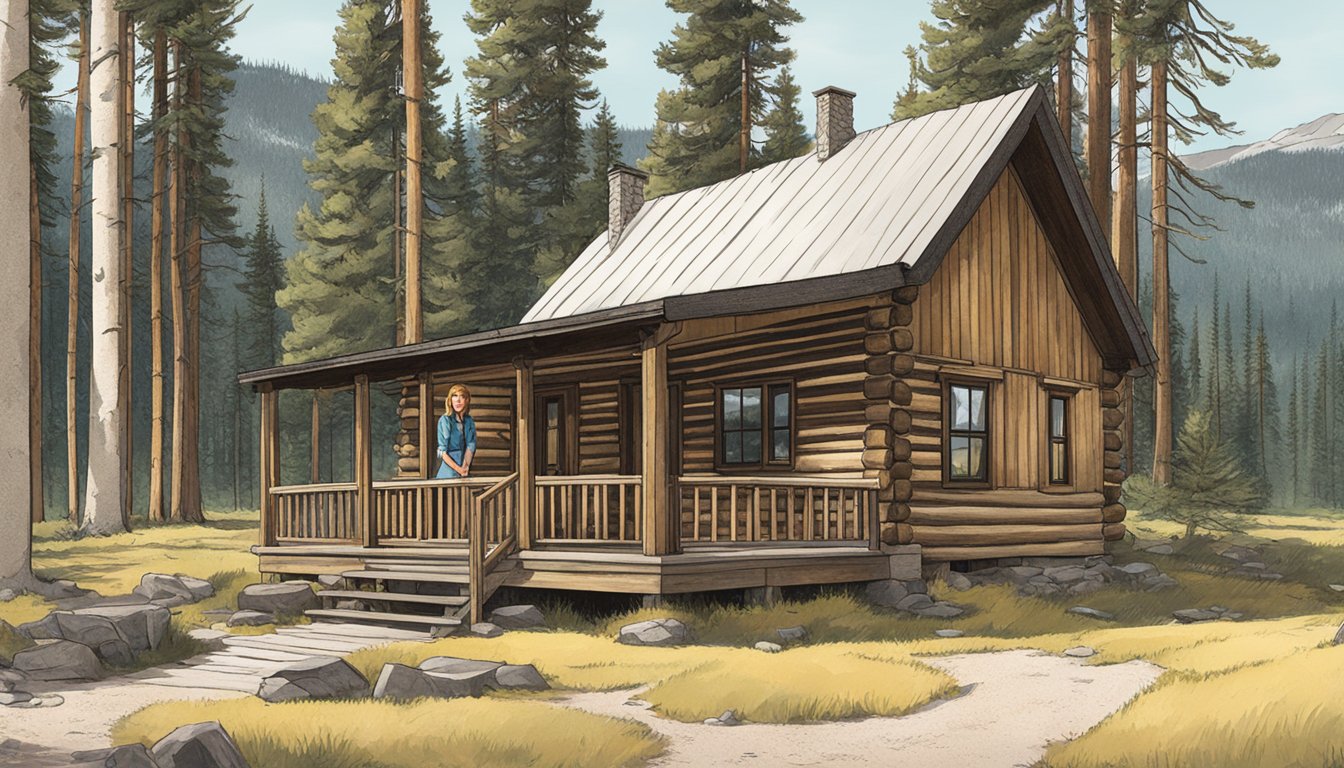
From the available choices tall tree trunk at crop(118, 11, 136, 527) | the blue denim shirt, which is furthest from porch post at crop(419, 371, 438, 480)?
tall tree trunk at crop(118, 11, 136, 527)

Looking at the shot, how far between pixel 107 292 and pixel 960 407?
19.8 m

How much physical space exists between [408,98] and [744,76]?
1745 centimetres

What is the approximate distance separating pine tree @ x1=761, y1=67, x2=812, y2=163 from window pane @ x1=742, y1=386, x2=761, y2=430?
23029 millimetres

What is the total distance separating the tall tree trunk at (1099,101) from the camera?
27.0 metres

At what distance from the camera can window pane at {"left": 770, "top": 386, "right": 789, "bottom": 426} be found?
64.8ft

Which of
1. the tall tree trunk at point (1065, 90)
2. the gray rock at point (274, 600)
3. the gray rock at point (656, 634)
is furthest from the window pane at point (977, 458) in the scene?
the tall tree trunk at point (1065, 90)

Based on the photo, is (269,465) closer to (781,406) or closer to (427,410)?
(427,410)

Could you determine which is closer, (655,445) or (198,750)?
(198,750)

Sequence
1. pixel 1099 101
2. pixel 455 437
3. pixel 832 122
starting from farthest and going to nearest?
pixel 1099 101
pixel 832 122
pixel 455 437

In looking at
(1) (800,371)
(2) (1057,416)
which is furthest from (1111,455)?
(1) (800,371)

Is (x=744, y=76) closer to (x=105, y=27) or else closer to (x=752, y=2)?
(x=752, y=2)

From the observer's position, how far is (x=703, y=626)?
14617 mm

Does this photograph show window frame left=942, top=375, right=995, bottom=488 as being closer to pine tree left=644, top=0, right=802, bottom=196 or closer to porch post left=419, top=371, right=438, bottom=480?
porch post left=419, top=371, right=438, bottom=480

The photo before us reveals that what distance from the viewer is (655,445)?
14.7m
